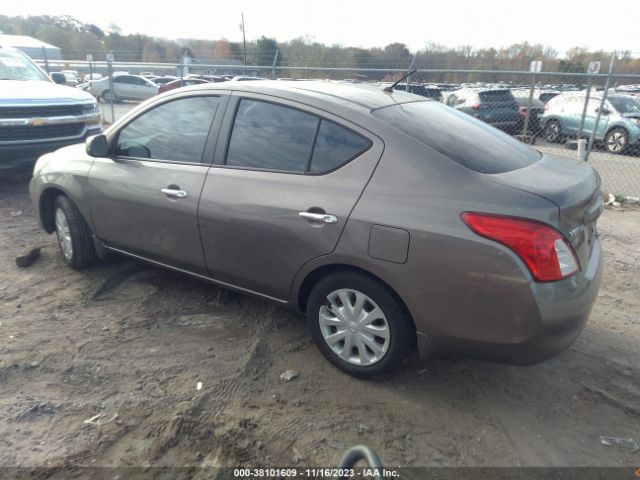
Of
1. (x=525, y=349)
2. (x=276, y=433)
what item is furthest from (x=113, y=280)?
(x=525, y=349)

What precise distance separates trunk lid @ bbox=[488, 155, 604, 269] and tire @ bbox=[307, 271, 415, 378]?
879mm

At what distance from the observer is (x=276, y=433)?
2.53m

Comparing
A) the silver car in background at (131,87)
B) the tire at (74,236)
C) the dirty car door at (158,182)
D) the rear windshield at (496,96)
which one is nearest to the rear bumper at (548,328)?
the dirty car door at (158,182)

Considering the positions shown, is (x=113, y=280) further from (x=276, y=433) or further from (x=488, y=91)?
(x=488, y=91)

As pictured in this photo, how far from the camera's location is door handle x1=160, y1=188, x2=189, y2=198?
3.34 m

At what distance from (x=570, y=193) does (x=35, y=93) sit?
7.17 m

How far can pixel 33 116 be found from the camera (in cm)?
673

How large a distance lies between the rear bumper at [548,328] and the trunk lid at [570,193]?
158mm

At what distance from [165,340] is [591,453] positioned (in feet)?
8.58

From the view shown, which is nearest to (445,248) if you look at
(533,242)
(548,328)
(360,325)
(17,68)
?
(533,242)

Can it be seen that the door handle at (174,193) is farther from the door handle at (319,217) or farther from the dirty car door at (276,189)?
the door handle at (319,217)

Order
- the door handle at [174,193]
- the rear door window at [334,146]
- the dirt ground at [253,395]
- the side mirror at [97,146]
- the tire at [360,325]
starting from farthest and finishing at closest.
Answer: the side mirror at [97,146], the door handle at [174,193], the rear door window at [334,146], the tire at [360,325], the dirt ground at [253,395]

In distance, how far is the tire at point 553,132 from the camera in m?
13.7

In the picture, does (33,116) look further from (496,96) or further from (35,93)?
(496,96)
